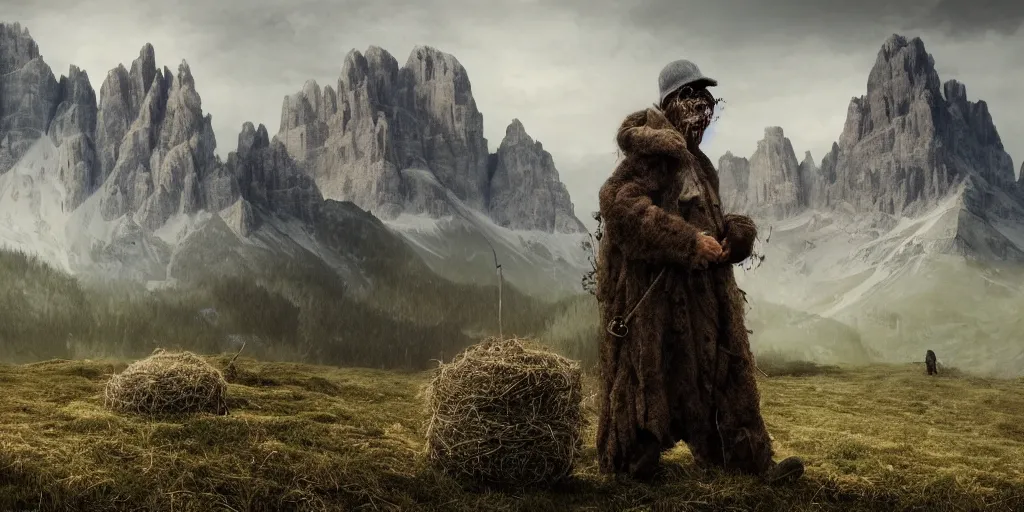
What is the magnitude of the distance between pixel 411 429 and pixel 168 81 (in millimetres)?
83896

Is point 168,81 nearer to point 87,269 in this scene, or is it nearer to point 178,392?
point 87,269

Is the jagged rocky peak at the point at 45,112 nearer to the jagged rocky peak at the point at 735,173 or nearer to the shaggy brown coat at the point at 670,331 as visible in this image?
the shaggy brown coat at the point at 670,331

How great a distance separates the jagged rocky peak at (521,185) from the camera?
12888cm

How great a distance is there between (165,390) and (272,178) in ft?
289

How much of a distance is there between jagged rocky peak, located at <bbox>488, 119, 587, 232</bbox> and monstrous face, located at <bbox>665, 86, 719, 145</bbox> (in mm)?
121389

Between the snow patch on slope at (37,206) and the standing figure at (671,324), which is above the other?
the snow patch on slope at (37,206)

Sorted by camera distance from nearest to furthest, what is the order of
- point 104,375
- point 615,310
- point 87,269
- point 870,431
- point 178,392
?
point 615,310 → point 178,392 → point 870,431 → point 104,375 → point 87,269

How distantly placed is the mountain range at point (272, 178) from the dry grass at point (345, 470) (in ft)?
119

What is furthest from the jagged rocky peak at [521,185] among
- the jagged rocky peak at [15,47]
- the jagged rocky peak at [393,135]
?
the jagged rocky peak at [15,47]

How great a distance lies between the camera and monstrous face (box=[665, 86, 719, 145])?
23.1ft

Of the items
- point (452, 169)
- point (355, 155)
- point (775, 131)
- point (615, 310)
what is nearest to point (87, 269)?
point (355, 155)

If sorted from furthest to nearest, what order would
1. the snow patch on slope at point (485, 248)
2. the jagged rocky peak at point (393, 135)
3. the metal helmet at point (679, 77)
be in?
the jagged rocky peak at point (393, 135) → the snow patch on slope at point (485, 248) → the metal helmet at point (679, 77)

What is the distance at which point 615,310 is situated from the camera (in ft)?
22.1

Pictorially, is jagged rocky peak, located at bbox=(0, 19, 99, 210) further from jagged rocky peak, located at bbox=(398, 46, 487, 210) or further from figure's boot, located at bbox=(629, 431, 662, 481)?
figure's boot, located at bbox=(629, 431, 662, 481)
